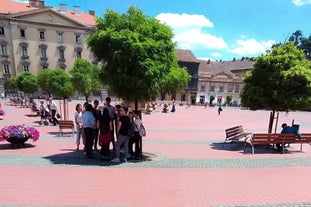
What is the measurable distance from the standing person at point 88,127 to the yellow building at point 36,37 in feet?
156

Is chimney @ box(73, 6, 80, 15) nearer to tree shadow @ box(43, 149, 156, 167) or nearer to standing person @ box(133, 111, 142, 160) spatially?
tree shadow @ box(43, 149, 156, 167)

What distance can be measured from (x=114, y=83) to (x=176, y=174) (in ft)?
11.1

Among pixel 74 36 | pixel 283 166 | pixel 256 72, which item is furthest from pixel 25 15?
pixel 283 166

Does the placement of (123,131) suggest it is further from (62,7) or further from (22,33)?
(62,7)

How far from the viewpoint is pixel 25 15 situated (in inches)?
2317

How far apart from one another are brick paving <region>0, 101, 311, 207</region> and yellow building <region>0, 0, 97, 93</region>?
157ft

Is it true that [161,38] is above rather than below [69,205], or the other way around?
above

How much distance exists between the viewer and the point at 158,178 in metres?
7.85

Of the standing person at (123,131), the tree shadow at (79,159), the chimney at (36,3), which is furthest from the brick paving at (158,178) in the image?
the chimney at (36,3)

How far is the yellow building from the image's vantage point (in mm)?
58375

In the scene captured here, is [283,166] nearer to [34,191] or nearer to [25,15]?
[34,191]

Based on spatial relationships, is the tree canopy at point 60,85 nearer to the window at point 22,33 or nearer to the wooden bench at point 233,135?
the wooden bench at point 233,135

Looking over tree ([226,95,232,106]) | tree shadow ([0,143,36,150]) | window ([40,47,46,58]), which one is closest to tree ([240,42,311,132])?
tree shadow ([0,143,36,150])

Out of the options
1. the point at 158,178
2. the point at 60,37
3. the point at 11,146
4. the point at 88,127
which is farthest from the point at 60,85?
the point at 60,37
